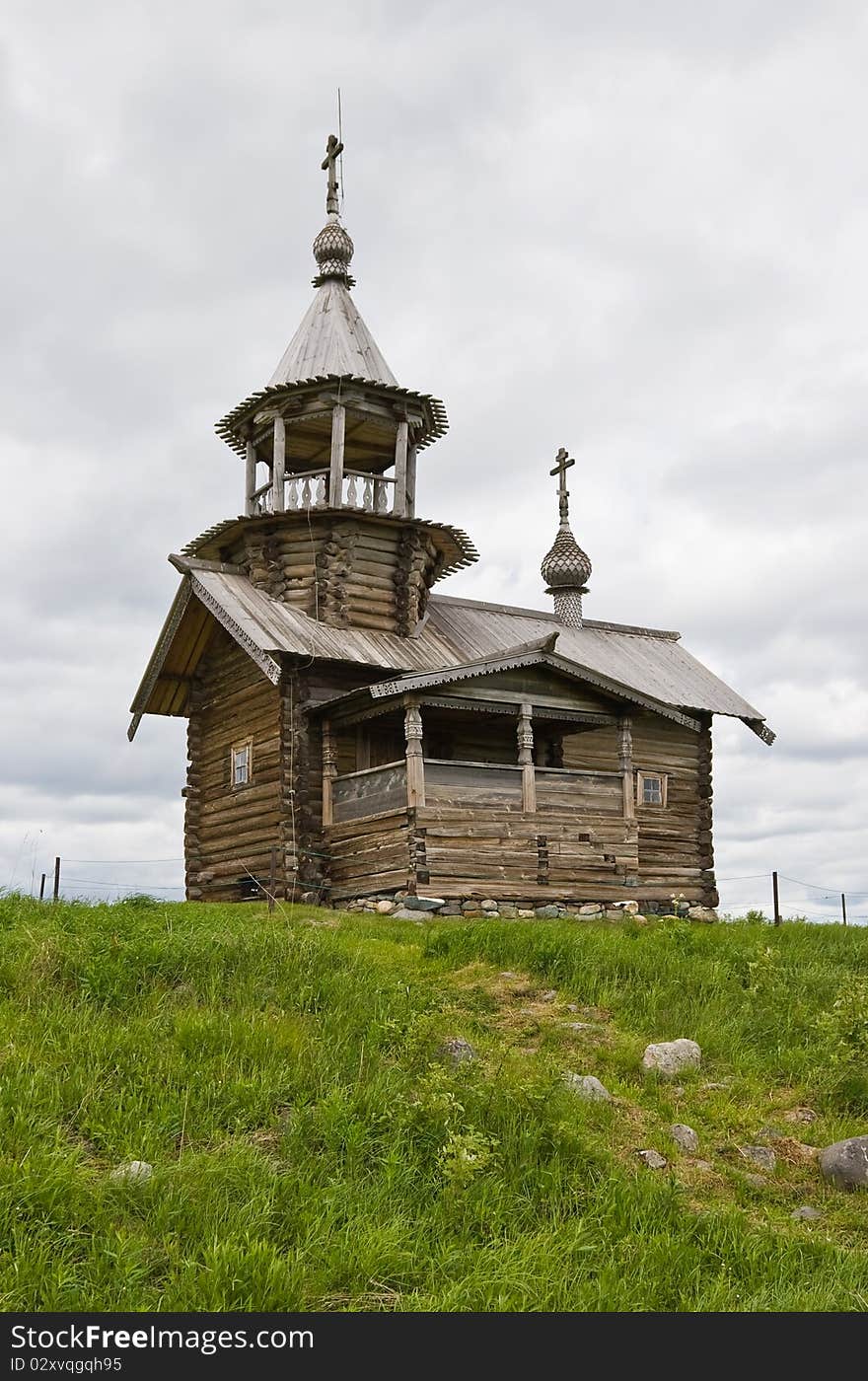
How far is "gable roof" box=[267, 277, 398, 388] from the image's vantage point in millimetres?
23266

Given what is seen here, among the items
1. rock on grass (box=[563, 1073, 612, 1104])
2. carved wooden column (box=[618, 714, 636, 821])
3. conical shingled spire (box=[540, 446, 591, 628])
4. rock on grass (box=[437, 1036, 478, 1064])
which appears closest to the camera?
rock on grass (box=[563, 1073, 612, 1104])

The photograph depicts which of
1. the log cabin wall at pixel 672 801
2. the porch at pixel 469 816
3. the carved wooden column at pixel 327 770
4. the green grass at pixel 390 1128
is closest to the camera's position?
the green grass at pixel 390 1128

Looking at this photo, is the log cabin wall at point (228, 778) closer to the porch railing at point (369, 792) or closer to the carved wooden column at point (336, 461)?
the porch railing at point (369, 792)

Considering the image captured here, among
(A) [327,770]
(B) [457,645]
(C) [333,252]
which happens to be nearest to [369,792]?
(A) [327,770]

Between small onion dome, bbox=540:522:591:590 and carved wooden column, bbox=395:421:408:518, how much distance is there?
6817mm

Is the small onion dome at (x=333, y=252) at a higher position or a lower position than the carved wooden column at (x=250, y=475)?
higher

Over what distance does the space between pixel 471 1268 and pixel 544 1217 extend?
90cm

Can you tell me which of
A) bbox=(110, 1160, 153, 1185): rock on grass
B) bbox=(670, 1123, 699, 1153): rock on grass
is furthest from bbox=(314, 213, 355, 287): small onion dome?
bbox=(110, 1160, 153, 1185): rock on grass

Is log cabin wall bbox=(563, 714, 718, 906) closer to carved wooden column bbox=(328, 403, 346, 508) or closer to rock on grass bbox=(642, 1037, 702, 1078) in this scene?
carved wooden column bbox=(328, 403, 346, 508)

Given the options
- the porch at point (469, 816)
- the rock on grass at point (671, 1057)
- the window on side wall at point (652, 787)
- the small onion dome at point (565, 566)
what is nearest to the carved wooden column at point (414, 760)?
the porch at point (469, 816)

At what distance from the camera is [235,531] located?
74.3 feet

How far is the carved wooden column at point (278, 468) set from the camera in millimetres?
22188

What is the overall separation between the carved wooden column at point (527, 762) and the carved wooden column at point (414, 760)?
1.81 metres
